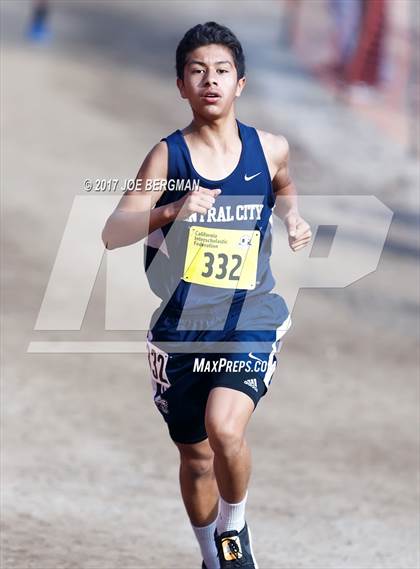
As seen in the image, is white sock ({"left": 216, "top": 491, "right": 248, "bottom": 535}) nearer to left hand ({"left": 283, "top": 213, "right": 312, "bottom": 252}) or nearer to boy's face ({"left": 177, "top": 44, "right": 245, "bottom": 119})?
left hand ({"left": 283, "top": 213, "right": 312, "bottom": 252})

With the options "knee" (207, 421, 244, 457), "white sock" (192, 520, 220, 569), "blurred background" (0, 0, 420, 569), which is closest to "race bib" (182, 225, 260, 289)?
"knee" (207, 421, 244, 457)

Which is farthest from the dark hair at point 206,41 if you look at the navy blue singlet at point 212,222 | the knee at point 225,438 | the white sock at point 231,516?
the white sock at point 231,516

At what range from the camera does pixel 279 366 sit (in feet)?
31.4

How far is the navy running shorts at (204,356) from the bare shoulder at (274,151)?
22.6 inches

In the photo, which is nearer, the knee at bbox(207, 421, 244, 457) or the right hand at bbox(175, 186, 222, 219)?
the right hand at bbox(175, 186, 222, 219)

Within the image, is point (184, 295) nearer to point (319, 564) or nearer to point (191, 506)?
point (191, 506)

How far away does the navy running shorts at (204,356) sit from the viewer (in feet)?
17.7

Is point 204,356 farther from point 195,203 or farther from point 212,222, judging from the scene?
point 195,203

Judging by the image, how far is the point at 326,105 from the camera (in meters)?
19.3

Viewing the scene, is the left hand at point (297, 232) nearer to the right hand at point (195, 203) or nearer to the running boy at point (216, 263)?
the running boy at point (216, 263)

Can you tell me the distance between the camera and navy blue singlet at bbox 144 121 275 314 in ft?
17.3

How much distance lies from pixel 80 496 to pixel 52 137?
9638 mm

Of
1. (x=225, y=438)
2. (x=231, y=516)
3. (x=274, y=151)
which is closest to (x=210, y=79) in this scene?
(x=274, y=151)

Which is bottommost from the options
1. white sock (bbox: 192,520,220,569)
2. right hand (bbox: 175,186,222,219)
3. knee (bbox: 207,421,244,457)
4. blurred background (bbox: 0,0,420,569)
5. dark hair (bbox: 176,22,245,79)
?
blurred background (bbox: 0,0,420,569)
